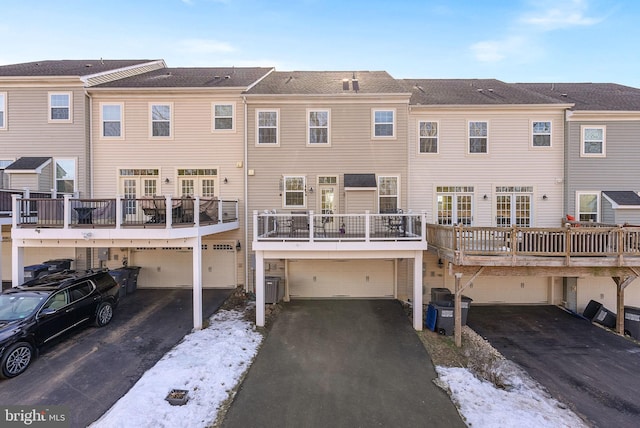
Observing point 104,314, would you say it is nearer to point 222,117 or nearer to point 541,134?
point 222,117

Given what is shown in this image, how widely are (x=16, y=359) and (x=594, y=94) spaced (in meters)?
21.1

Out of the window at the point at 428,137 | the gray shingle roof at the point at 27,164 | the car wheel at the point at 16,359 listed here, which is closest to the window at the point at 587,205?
the window at the point at 428,137

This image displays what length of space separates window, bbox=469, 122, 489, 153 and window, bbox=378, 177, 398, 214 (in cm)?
347

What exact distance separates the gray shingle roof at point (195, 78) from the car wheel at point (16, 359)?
9294 mm

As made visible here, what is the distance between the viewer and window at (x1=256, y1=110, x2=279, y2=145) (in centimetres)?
1074

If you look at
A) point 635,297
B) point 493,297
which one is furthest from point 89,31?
point 635,297

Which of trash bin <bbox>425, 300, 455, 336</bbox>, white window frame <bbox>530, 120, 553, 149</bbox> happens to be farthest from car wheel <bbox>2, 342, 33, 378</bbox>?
white window frame <bbox>530, 120, 553, 149</bbox>

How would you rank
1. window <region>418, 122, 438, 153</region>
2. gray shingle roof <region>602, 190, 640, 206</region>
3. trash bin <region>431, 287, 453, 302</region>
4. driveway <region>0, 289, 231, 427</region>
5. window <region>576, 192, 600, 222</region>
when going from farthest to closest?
1. window <region>418, 122, 438, 153</region>
2. window <region>576, 192, 600, 222</region>
3. gray shingle roof <region>602, 190, 640, 206</region>
4. trash bin <region>431, 287, 453, 302</region>
5. driveway <region>0, 289, 231, 427</region>

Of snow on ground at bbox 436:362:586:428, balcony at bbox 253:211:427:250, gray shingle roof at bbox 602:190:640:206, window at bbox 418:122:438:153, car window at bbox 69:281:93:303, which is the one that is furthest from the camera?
window at bbox 418:122:438:153

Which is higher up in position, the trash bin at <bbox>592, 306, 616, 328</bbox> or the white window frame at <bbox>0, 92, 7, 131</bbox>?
the white window frame at <bbox>0, 92, 7, 131</bbox>

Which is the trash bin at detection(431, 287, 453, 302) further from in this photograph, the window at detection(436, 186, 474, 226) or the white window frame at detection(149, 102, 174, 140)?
the white window frame at detection(149, 102, 174, 140)

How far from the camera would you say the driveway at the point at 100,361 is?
4930 mm

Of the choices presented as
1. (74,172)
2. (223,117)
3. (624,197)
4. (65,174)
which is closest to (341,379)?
(223,117)

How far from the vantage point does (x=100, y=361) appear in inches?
242
